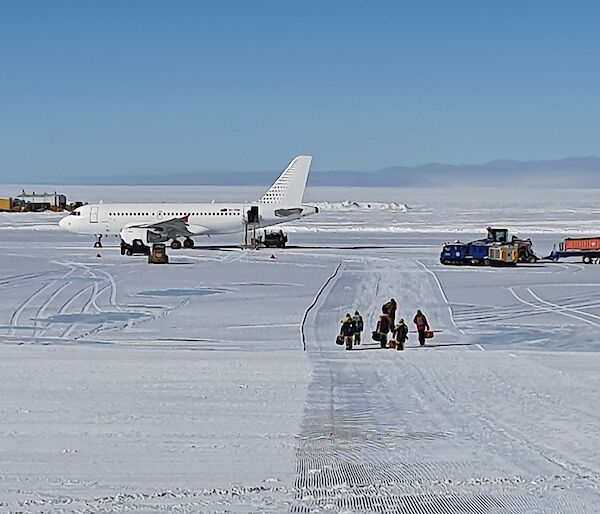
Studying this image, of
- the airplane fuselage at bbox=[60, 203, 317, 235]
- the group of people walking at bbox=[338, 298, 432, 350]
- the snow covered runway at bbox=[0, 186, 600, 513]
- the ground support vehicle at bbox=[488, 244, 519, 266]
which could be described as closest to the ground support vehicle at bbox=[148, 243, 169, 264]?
the snow covered runway at bbox=[0, 186, 600, 513]

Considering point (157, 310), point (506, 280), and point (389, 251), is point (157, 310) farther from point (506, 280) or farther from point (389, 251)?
point (389, 251)

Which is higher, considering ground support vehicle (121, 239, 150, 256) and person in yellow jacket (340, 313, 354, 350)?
person in yellow jacket (340, 313, 354, 350)

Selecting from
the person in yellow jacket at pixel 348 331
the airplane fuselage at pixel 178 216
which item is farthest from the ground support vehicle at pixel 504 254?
the person in yellow jacket at pixel 348 331

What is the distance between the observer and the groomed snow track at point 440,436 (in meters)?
8.66

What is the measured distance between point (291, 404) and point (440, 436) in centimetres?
268

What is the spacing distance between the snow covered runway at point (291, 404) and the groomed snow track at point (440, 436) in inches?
1.3

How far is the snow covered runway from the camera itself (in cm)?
891

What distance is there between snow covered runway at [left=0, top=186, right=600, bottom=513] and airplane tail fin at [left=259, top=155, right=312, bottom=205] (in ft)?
110

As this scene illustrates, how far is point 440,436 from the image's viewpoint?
11.3 metres

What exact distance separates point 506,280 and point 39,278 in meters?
17.5

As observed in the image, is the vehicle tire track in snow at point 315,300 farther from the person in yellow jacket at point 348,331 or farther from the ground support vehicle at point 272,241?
the ground support vehicle at point 272,241

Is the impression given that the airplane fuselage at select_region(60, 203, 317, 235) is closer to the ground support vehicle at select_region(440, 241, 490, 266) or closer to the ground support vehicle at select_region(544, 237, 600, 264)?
the ground support vehicle at select_region(440, 241, 490, 266)

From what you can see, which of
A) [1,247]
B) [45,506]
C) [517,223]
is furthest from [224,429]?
[517,223]

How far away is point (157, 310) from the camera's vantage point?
2667cm
